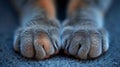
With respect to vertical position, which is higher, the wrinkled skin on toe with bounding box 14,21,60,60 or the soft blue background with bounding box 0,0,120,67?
the wrinkled skin on toe with bounding box 14,21,60,60

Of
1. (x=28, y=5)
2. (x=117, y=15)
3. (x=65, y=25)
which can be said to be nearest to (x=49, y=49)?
(x=65, y=25)

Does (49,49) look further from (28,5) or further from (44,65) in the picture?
(28,5)

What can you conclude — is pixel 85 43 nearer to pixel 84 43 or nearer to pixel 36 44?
pixel 84 43

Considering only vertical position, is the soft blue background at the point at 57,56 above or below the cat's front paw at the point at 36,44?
below

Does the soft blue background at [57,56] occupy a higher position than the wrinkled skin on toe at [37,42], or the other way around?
the wrinkled skin on toe at [37,42]

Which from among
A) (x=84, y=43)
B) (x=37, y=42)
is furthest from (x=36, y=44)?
(x=84, y=43)
